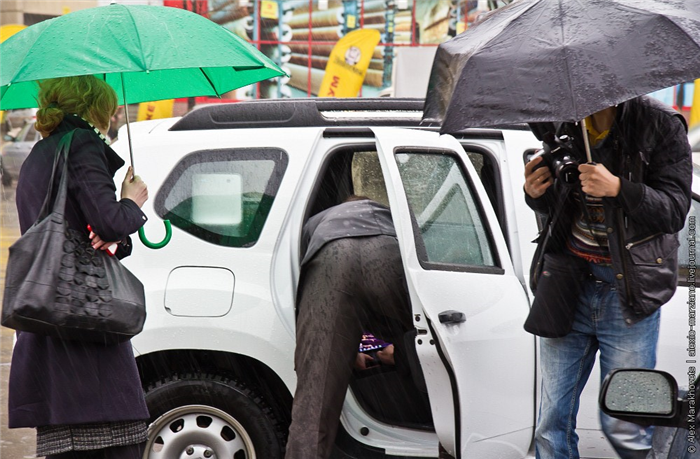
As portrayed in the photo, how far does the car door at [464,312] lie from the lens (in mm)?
3541

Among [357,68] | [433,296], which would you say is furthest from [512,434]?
[357,68]

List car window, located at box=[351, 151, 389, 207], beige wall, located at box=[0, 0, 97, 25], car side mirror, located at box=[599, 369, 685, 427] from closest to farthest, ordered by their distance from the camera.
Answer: car side mirror, located at box=[599, 369, 685, 427]
car window, located at box=[351, 151, 389, 207]
beige wall, located at box=[0, 0, 97, 25]

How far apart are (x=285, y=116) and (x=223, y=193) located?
472mm

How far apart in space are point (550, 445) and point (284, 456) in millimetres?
1171

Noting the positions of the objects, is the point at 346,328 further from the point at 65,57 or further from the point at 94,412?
the point at 65,57

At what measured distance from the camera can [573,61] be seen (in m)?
2.54

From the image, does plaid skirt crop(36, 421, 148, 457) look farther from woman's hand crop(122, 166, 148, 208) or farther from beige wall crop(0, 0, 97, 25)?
beige wall crop(0, 0, 97, 25)

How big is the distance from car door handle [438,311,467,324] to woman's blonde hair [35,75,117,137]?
148 centimetres

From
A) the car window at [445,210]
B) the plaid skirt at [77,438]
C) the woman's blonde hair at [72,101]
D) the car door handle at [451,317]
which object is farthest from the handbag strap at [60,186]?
the car door handle at [451,317]

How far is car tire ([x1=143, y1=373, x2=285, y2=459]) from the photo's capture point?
3.77 metres

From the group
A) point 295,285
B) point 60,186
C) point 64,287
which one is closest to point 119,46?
point 60,186

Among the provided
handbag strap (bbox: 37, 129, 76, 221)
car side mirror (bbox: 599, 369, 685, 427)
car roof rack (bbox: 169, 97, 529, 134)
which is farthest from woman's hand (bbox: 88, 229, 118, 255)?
car side mirror (bbox: 599, 369, 685, 427)

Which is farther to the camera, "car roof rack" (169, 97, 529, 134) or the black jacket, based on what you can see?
"car roof rack" (169, 97, 529, 134)

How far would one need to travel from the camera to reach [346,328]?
3.68 meters
